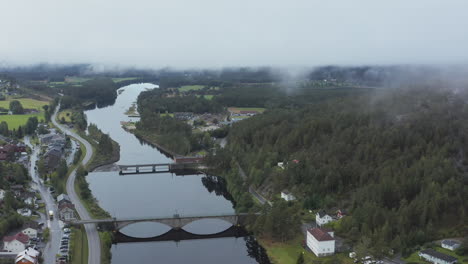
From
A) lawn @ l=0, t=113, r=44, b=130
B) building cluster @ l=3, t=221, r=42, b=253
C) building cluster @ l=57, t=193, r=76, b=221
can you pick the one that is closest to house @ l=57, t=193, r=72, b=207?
building cluster @ l=57, t=193, r=76, b=221

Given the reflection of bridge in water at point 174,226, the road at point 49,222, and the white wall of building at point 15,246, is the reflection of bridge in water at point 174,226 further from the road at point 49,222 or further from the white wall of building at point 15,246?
the white wall of building at point 15,246

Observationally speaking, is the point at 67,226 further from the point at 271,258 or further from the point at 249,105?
the point at 249,105

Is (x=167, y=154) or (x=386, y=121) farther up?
(x=386, y=121)

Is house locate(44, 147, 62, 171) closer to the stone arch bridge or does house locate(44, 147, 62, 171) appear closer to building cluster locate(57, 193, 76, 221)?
building cluster locate(57, 193, 76, 221)

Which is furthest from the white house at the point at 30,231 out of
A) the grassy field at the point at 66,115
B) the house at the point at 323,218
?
the grassy field at the point at 66,115

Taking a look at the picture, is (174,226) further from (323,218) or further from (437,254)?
(437,254)

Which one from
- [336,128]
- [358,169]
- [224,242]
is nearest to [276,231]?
[224,242]
